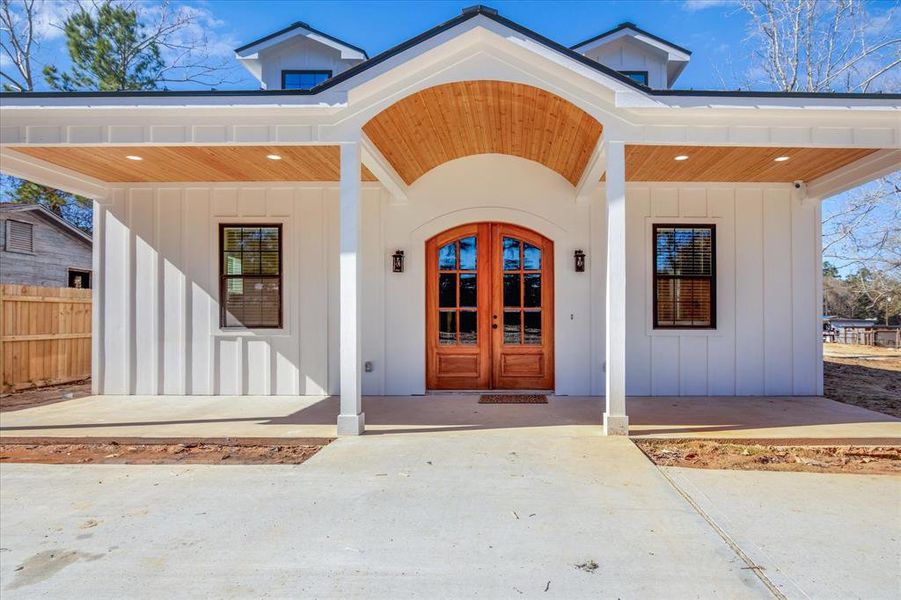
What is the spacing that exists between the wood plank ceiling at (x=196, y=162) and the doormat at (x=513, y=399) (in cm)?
324

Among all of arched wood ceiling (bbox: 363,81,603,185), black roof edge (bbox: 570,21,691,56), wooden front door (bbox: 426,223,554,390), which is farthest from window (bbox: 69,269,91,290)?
black roof edge (bbox: 570,21,691,56)

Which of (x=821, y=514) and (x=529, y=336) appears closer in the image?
(x=821, y=514)

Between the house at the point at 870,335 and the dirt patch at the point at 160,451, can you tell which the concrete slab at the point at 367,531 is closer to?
the dirt patch at the point at 160,451

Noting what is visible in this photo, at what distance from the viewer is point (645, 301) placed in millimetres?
6762

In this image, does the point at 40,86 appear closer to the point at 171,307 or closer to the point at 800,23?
the point at 171,307

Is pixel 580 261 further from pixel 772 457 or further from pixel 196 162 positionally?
pixel 196 162

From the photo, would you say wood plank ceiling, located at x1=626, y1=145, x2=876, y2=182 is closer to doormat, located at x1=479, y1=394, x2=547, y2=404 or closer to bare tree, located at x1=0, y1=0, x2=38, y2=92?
doormat, located at x1=479, y1=394, x2=547, y2=404

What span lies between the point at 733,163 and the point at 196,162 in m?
6.21

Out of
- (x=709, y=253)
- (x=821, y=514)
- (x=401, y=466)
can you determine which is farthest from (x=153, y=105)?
(x=709, y=253)

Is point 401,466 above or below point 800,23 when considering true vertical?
below

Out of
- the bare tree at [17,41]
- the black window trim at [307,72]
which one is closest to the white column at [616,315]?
the black window trim at [307,72]

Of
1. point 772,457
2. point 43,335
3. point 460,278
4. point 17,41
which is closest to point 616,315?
point 772,457

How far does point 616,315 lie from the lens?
461 centimetres

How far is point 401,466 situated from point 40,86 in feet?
60.8
